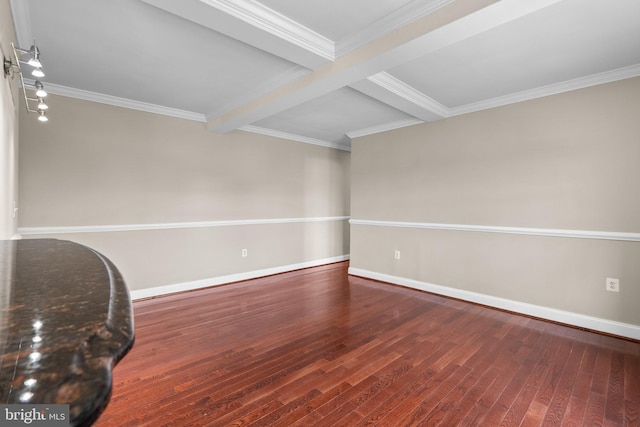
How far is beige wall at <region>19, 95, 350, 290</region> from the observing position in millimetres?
3195

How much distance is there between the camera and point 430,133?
4090mm

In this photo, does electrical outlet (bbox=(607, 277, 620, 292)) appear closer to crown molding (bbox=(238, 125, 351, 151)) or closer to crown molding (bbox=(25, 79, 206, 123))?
crown molding (bbox=(238, 125, 351, 151))

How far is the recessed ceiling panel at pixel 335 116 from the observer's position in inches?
139

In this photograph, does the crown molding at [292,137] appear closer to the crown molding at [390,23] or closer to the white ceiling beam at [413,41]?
the white ceiling beam at [413,41]

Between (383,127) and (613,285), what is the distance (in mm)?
3184

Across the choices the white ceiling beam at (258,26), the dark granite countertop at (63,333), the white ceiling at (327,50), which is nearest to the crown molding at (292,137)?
the white ceiling at (327,50)

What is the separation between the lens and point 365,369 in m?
2.20

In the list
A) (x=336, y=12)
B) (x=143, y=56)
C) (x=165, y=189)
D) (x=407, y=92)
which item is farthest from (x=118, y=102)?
(x=407, y=92)

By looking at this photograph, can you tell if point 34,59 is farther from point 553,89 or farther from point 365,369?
point 553,89

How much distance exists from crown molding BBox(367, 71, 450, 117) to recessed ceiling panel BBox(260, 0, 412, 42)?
63 centimetres

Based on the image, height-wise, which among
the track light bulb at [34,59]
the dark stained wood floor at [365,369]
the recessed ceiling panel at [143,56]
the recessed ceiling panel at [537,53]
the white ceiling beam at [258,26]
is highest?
the recessed ceiling panel at [143,56]

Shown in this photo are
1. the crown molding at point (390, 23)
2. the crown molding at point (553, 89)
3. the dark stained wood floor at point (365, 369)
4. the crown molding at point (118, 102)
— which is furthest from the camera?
the crown molding at point (118, 102)

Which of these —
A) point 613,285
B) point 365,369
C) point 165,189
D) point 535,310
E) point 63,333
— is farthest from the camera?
point 165,189

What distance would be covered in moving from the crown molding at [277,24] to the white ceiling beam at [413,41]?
18cm
